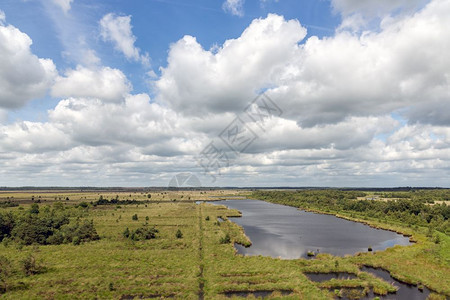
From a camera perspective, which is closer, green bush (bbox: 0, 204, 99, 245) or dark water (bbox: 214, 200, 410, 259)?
dark water (bbox: 214, 200, 410, 259)

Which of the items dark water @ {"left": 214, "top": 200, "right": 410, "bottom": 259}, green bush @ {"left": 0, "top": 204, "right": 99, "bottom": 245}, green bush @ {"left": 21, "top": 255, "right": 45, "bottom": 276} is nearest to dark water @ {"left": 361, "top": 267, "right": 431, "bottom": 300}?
dark water @ {"left": 214, "top": 200, "right": 410, "bottom": 259}

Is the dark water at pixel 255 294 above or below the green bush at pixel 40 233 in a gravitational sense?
below

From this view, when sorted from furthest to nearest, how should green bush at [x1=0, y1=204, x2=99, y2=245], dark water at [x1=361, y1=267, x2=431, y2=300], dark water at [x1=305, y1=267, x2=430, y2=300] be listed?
1. green bush at [x1=0, y1=204, x2=99, y2=245]
2. dark water at [x1=361, y1=267, x2=431, y2=300]
3. dark water at [x1=305, y1=267, x2=430, y2=300]

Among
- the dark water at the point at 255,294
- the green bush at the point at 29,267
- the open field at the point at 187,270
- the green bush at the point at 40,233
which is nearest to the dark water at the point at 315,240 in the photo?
the open field at the point at 187,270

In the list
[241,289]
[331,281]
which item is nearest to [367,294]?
[331,281]

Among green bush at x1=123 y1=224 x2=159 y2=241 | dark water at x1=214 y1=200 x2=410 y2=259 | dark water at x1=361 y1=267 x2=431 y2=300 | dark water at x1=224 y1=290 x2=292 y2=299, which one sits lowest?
dark water at x1=214 y1=200 x2=410 y2=259

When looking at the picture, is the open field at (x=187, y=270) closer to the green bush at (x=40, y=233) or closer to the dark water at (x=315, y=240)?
the green bush at (x=40, y=233)

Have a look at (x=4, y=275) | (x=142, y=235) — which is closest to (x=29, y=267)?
(x=4, y=275)

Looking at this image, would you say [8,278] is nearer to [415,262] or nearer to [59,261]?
[59,261]

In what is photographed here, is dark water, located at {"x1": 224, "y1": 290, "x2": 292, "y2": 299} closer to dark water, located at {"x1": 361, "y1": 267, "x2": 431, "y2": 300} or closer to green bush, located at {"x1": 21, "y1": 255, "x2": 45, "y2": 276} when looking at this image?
dark water, located at {"x1": 361, "y1": 267, "x2": 431, "y2": 300}

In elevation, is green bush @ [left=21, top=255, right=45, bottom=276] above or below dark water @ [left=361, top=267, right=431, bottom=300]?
above

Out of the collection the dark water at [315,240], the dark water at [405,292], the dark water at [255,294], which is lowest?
the dark water at [315,240]
